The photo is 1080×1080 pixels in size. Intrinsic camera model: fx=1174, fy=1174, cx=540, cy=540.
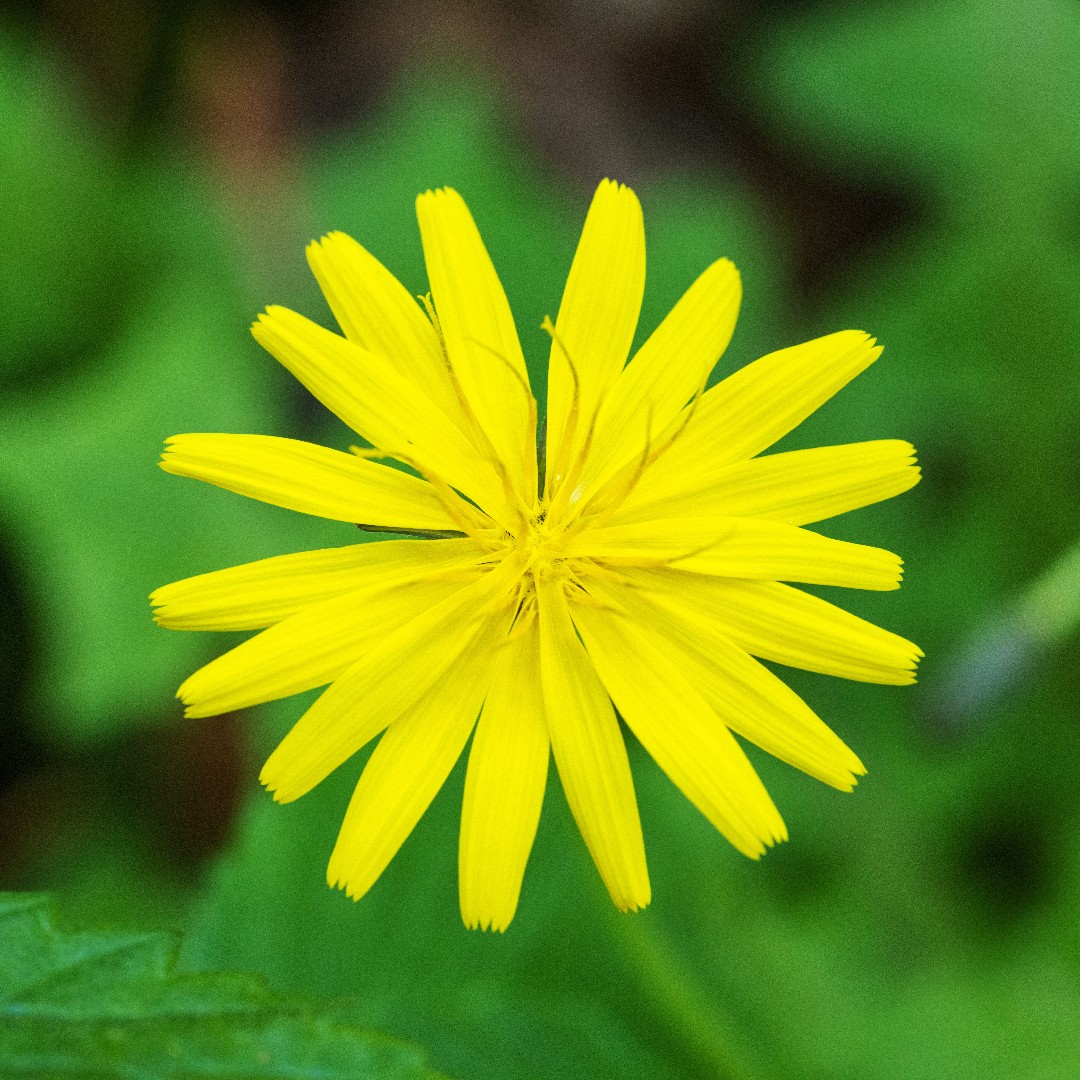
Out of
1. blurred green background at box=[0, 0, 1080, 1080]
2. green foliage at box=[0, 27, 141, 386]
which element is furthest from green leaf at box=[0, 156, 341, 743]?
green foliage at box=[0, 27, 141, 386]

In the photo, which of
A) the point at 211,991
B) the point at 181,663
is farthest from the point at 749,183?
the point at 211,991

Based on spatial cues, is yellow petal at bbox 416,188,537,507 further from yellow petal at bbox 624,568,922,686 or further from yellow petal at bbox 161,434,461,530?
yellow petal at bbox 624,568,922,686

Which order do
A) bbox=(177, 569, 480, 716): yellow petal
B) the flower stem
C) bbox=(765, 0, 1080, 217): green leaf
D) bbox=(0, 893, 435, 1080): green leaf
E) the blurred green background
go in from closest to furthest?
bbox=(0, 893, 435, 1080): green leaf
bbox=(177, 569, 480, 716): yellow petal
the flower stem
the blurred green background
bbox=(765, 0, 1080, 217): green leaf

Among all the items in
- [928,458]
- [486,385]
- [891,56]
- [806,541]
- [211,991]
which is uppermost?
[891,56]

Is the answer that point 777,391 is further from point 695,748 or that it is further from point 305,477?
point 305,477

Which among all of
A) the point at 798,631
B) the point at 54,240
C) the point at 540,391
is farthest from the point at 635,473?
the point at 54,240

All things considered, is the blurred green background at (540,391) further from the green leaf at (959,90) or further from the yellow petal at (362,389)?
the yellow petal at (362,389)

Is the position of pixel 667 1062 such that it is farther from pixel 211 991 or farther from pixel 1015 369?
pixel 1015 369
